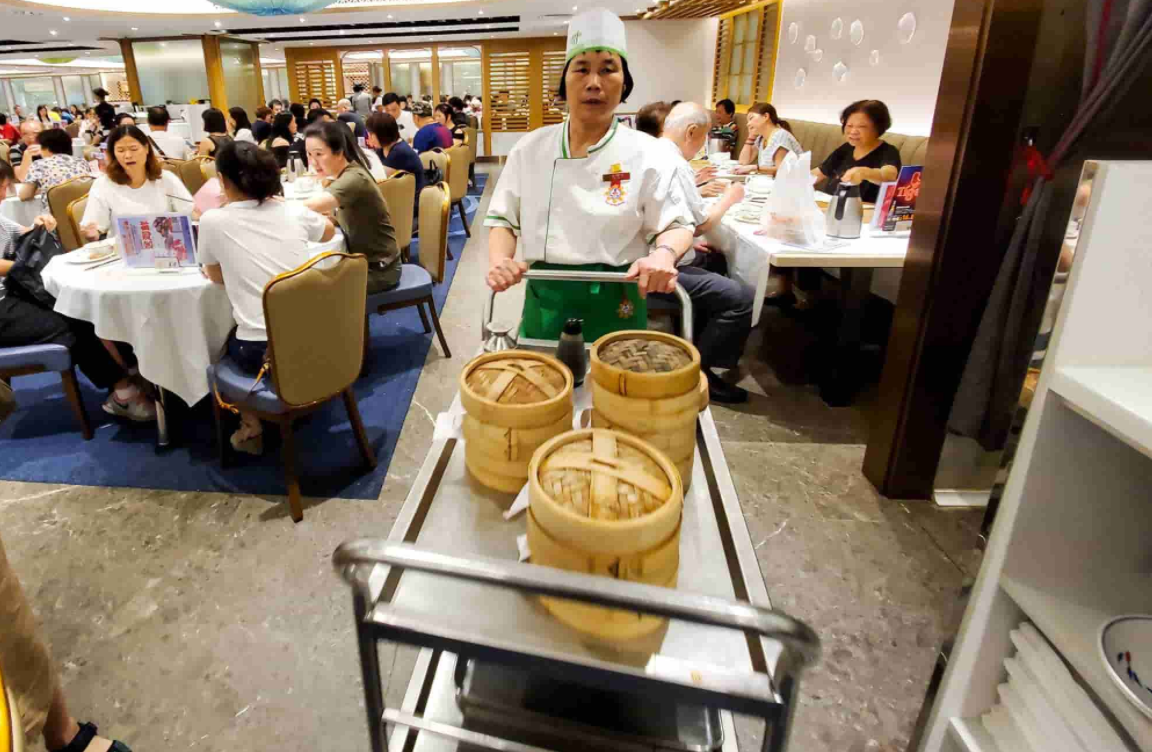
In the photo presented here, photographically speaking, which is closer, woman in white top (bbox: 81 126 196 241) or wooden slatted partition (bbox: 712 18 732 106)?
woman in white top (bbox: 81 126 196 241)

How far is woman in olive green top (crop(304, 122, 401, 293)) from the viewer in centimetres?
300

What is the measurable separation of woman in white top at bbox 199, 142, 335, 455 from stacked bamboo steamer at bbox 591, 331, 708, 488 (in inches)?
64.0

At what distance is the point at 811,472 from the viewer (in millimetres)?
2498

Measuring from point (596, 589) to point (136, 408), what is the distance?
9.39 feet

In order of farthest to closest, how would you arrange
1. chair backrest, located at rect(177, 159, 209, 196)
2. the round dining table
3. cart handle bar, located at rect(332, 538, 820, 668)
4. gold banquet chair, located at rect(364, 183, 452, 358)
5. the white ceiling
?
the white ceiling → chair backrest, located at rect(177, 159, 209, 196) → gold banquet chair, located at rect(364, 183, 452, 358) → the round dining table → cart handle bar, located at rect(332, 538, 820, 668)

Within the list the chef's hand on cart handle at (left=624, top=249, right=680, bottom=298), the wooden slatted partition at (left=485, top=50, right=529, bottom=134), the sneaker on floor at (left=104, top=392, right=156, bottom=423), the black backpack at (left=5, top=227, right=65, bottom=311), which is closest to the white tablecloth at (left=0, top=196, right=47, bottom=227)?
the black backpack at (left=5, top=227, right=65, bottom=311)

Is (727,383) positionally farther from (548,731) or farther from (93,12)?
(93,12)

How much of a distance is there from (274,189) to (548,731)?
2064 millimetres

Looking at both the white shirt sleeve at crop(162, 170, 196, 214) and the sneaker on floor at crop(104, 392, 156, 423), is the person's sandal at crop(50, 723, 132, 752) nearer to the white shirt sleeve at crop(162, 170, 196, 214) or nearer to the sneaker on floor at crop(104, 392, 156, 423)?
the sneaker on floor at crop(104, 392, 156, 423)

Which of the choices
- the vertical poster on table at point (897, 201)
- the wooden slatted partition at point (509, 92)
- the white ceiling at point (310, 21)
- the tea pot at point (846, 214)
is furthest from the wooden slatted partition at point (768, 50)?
the tea pot at point (846, 214)

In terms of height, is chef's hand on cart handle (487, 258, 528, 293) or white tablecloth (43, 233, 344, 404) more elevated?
chef's hand on cart handle (487, 258, 528, 293)

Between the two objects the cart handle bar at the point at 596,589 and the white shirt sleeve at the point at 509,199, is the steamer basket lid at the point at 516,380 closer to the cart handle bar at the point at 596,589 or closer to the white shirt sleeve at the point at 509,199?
the cart handle bar at the point at 596,589

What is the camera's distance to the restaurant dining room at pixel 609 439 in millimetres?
724

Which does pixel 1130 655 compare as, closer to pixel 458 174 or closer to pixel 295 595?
pixel 295 595
